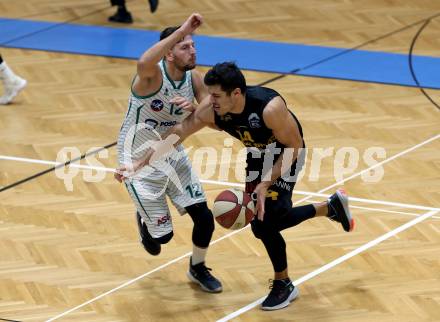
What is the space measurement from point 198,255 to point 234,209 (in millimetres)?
789

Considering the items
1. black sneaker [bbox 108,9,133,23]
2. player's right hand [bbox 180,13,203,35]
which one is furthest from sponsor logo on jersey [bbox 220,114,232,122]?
black sneaker [bbox 108,9,133,23]

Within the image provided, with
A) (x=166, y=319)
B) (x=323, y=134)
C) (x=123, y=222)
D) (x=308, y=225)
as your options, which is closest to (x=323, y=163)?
(x=323, y=134)

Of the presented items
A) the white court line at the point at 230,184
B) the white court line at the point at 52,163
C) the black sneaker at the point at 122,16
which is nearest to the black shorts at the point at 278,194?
the white court line at the point at 230,184

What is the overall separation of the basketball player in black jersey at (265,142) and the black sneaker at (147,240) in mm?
581

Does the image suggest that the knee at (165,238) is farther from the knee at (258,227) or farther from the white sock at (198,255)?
the knee at (258,227)

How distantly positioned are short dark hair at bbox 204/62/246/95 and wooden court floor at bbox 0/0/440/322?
1627 millimetres

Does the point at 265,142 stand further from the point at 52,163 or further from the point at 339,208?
the point at 52,163

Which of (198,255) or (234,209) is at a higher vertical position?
(234,209)

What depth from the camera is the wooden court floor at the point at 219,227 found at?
732cm

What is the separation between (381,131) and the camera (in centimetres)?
1005

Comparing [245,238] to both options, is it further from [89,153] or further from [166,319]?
[89,153]

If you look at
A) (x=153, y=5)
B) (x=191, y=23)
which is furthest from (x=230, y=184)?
(x=153, y=5)

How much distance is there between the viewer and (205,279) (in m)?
7.52

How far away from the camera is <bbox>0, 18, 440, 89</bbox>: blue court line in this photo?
37.9 feet
